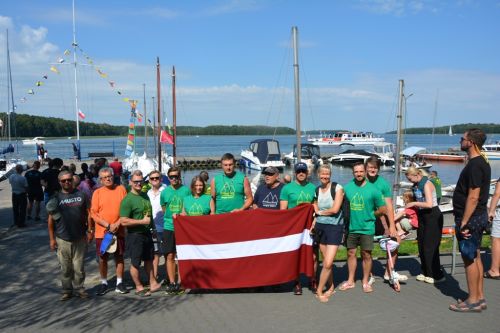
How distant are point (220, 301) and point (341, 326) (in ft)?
5.59

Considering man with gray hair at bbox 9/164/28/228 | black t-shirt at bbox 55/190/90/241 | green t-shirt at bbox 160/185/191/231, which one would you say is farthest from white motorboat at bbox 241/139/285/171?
black t-shirt at bbox 55/190/90/241

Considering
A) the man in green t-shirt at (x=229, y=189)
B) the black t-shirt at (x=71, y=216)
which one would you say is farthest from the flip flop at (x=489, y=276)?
the black t-shirt at (x=71, y=216)

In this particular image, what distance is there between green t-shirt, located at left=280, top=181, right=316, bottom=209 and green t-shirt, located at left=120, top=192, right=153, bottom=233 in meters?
1.89

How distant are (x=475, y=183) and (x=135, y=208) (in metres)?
4.22

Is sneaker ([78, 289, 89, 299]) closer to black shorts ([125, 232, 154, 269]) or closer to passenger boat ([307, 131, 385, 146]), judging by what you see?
black shorts ([125, 232, 154, 269])

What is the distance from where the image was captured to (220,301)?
625cm

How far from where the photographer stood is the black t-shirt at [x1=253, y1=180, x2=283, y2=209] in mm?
6867

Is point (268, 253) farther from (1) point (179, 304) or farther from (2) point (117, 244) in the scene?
(2) point (117, 244)

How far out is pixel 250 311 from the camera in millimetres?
5832

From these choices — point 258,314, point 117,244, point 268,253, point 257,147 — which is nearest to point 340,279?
point 268,253

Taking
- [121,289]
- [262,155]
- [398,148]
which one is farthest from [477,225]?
[262,155]

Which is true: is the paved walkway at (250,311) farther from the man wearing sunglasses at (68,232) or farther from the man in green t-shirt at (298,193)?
the man in green t-shirt at (298,193)

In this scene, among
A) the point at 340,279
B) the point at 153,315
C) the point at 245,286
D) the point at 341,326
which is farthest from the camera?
the point at 340,279

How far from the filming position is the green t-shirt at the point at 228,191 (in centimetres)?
678
